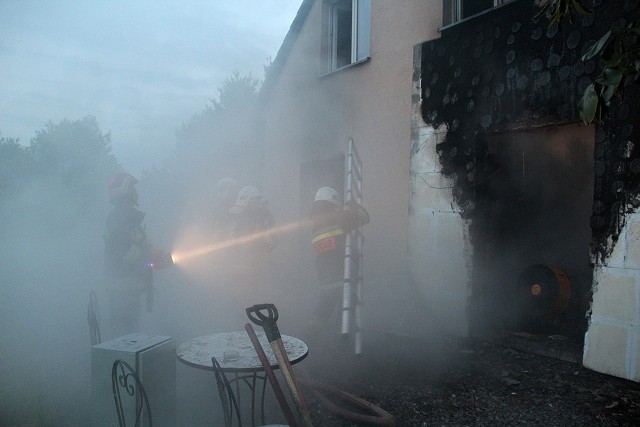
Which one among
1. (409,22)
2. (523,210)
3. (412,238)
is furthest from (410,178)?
(409,22)

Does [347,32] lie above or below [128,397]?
above

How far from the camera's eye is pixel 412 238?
6.21 meters

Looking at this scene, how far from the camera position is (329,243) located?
5.24 m

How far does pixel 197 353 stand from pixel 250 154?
34.5 ft

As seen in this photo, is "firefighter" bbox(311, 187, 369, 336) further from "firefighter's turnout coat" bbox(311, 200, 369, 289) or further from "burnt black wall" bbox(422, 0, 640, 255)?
"burnt black wall" bbox(422, 0, 640, 255)

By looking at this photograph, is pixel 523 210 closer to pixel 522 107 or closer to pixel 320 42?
pixel 522 107

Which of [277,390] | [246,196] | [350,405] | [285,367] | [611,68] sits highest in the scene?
[611,68]

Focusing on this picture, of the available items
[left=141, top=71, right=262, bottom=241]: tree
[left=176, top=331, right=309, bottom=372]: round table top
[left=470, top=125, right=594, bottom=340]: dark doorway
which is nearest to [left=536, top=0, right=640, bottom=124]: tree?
[left=176, top=331, right=309, bottom=372]: round table top

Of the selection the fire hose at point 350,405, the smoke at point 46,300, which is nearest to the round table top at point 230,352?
the fire hose at point 350,405

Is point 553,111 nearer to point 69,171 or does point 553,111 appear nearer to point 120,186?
point 120,186

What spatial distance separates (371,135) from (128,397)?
526cm

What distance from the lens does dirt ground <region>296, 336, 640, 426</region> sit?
357 centimetres

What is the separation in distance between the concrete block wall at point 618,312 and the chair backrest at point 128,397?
3.73 metres

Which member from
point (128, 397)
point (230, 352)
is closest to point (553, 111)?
point (230, 352)
